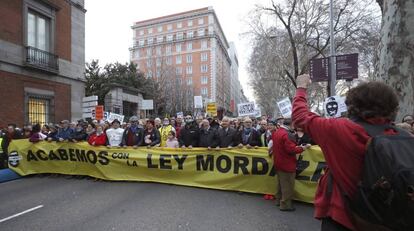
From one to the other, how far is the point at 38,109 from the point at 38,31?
4.30 meters

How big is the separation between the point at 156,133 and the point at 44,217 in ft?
16.3

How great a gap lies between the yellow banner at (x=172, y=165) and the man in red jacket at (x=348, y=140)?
546cm

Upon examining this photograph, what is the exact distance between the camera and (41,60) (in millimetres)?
19500

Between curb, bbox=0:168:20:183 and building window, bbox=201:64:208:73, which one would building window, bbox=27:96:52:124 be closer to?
curb, bbox=0:168:20:183

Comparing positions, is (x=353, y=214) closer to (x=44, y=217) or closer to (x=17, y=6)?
(x=44, y=217)

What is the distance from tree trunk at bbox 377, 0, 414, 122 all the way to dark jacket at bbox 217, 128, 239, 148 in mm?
5346

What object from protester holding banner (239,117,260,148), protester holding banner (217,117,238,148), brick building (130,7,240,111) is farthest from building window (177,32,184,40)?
protester holding banner (217,117,238,148)

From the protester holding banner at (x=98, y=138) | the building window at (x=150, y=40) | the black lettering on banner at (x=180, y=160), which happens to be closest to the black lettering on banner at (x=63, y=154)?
the protester holding banner at (x=98, y=138)

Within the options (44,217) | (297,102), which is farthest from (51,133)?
(297,102)

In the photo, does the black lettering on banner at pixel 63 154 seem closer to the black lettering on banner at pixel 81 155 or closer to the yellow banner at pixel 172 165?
the yellow banner at pixel 172 165

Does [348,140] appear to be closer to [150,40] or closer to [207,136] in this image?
[207,136]

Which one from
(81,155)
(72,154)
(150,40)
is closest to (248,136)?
(81,155)

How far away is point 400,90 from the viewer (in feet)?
15.8

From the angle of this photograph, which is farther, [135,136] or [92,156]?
[135,136]
